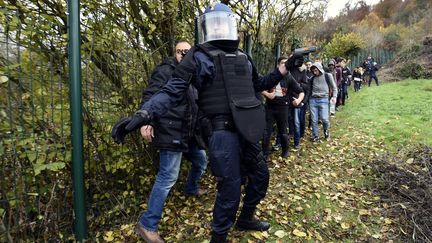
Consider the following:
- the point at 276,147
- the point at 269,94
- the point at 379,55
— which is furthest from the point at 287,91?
the point at 379,55

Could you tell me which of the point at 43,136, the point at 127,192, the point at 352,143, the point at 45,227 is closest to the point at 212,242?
the point at 127,192

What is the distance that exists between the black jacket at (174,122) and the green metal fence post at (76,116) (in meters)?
0.67

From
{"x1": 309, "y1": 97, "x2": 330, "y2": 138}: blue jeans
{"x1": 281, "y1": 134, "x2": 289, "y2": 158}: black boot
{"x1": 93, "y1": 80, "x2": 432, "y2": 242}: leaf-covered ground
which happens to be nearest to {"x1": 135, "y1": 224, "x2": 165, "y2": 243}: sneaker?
{"x1": 93, "y1": 80, "x2": 432, "y2": 242}: leaf-covered ground

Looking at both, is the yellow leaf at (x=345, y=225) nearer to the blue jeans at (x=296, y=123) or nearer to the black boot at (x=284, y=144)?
the black boot at (x=284, y=144)

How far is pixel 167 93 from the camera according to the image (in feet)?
8.91

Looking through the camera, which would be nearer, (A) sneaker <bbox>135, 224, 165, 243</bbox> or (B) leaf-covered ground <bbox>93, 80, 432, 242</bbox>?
(A) sneaker <bbox>135, 224, 165, 243</bbox>

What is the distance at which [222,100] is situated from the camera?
274 cm

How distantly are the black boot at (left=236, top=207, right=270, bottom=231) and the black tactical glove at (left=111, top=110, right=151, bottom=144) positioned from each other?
1.45 m

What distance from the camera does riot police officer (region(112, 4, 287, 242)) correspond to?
2721mm

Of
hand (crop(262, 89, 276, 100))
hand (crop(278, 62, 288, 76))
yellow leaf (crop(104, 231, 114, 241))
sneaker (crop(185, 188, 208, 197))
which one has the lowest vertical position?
yellow leaf (crop(104, 231, 114, 241))

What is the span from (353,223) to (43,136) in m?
3.42

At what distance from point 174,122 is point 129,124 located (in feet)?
2.52

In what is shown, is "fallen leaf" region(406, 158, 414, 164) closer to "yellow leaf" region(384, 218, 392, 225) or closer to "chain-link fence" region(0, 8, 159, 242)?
"yellow leaf" region(384, 218, 392, 225)

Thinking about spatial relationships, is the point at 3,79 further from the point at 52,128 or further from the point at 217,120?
the point at 217,120
